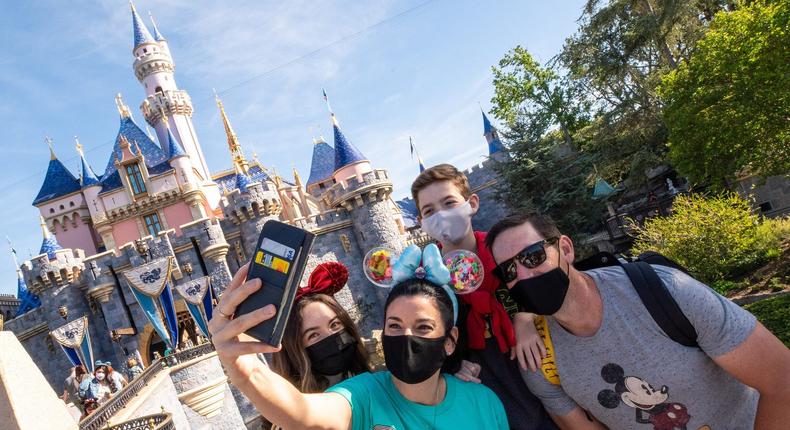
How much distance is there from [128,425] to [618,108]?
21578 mm

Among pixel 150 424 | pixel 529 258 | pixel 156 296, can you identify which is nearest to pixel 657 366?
pixel 529 258

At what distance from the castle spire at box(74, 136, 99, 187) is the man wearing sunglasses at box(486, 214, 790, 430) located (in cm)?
2769

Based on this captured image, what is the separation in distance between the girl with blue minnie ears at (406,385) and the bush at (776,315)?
6.36 meters

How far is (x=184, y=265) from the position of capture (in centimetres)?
1931

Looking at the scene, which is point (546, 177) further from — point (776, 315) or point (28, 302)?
point (28, 302)

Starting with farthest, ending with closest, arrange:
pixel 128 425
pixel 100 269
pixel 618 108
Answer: pixel 618 108
pixel 100 269
pixel 128 425

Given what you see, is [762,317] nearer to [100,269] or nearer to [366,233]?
[366,233]

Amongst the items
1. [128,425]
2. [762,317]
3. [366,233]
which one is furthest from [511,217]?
[366,233]

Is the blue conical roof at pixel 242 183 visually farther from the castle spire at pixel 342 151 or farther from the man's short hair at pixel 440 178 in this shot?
the man's short hair at pixel 440 178

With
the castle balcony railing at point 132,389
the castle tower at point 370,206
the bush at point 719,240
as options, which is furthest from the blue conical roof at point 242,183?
the bush at point 719,240

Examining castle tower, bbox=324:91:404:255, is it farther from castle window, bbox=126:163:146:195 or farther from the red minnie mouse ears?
the red minnie mouse ears

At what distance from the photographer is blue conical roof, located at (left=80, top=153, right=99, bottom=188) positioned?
24.5 metres

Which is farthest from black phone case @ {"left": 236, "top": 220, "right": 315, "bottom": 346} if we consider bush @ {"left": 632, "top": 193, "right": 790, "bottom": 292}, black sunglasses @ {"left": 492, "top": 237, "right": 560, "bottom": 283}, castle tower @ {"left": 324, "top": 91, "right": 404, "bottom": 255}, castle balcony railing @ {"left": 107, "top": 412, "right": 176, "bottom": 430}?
castle tower @ {"left": 324, "top": 91, "right": 404, "bottom": 255}

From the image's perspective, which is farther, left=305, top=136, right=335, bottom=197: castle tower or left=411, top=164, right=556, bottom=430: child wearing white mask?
left=305, top=136, right=335, bottom=197: castle tower
